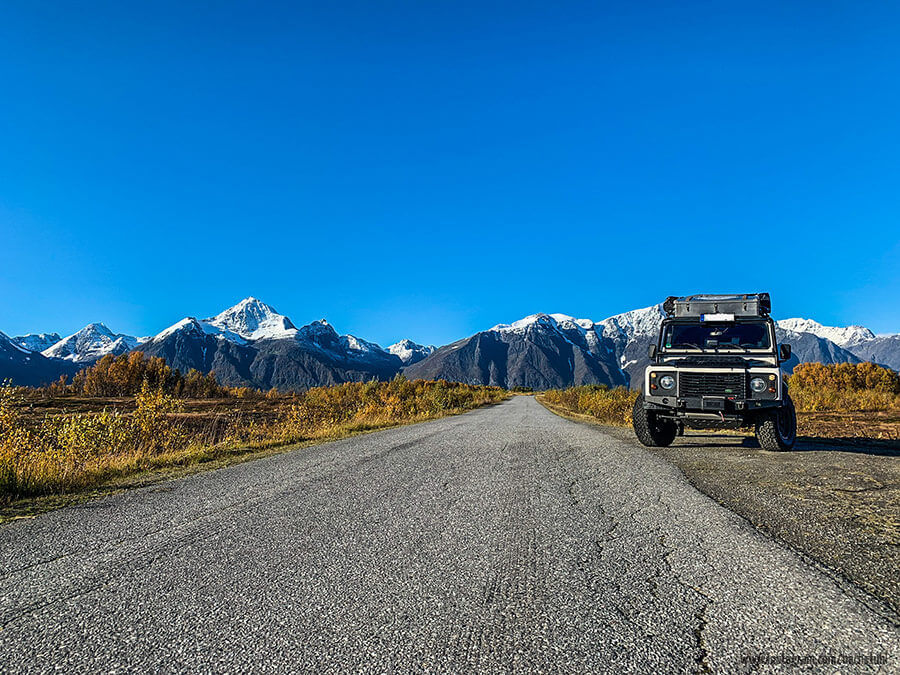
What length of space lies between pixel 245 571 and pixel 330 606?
0.90 m

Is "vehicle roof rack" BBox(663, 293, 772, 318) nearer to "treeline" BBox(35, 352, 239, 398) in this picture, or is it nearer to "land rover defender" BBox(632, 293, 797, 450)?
"land rover defender" BBox(632, 293, 797, 450)

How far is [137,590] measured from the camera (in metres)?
2.84

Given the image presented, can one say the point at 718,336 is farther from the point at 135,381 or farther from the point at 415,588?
the point at 135,381

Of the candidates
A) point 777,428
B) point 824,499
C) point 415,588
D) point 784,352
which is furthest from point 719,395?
point 415,588

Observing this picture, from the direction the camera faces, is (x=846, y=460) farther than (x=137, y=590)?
Yes

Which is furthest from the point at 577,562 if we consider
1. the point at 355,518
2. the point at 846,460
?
the point at 846,460

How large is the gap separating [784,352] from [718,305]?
1667mm

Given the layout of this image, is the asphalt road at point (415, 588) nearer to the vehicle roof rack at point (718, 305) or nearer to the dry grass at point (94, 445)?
the dry grass at point (94, 445)

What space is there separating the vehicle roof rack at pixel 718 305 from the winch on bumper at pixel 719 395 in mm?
1811

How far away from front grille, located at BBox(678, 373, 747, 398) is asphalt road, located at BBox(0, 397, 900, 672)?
4.15 metres

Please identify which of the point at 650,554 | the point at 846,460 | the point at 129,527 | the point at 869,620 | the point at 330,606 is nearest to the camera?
the point at 869,620

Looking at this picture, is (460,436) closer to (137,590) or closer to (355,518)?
(355,518)

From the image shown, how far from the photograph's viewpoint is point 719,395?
8.61m

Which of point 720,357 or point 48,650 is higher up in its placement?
point 720,357
